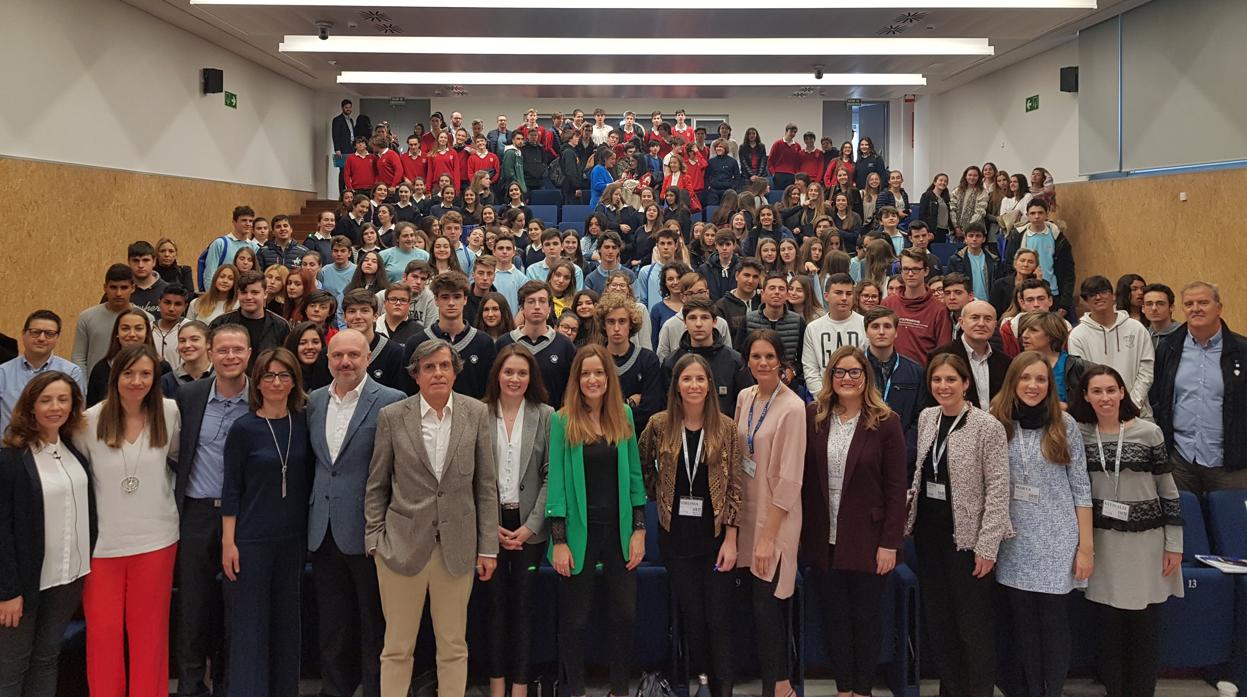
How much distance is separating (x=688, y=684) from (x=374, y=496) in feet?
5.05

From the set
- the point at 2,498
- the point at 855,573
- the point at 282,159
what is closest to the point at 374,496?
the point at 2,498

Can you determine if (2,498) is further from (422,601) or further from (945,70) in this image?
(945,70)

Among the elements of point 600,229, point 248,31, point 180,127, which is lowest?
point 600,229

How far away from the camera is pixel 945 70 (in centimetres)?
1184

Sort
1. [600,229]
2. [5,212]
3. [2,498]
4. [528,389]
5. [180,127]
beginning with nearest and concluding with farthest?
[2,498] < [528,389] < [5,212] < [600,229] < [180,127]

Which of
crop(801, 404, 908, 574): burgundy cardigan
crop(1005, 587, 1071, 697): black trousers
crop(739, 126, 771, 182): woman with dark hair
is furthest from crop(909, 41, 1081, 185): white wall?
crop(801, 404, 908, 574): burgundy cardigan

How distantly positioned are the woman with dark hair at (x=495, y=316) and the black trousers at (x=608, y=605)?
1730 mm

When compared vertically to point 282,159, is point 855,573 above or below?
below

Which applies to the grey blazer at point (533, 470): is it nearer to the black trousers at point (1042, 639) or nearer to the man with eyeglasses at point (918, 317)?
the black trousers at point (1042, 639)

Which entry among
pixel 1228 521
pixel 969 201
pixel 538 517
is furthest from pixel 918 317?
pixel 969 201

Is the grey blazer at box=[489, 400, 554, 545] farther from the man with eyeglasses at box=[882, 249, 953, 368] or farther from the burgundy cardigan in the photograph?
the man with eyeglasses at box=[882, 249, 953, 368]

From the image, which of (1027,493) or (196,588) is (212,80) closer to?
(196,588)

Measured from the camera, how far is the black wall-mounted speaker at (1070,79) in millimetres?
11136

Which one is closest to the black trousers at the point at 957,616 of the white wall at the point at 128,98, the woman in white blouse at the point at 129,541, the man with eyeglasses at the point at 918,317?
the man with eyeglasses at the point at 918,317
